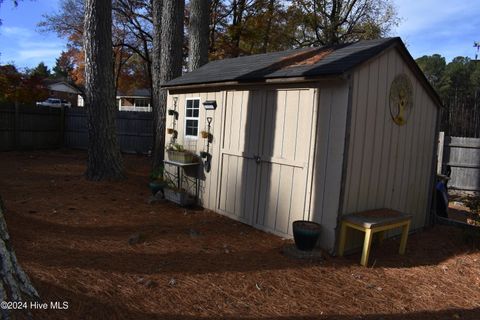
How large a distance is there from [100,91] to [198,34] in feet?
10.7

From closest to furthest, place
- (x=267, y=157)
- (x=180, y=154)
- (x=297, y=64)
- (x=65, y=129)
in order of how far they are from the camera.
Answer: (x=297, y=64) → (x=267, y=157) → (x=180, y=154) → (x=65, y=129)

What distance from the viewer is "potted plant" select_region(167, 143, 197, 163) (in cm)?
738

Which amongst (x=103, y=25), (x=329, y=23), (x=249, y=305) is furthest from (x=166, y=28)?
(x=329, y=23)

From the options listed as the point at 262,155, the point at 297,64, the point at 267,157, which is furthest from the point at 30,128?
the point at 297,64

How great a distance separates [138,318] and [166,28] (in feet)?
27.0

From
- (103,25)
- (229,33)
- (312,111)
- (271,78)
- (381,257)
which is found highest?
(229,33)

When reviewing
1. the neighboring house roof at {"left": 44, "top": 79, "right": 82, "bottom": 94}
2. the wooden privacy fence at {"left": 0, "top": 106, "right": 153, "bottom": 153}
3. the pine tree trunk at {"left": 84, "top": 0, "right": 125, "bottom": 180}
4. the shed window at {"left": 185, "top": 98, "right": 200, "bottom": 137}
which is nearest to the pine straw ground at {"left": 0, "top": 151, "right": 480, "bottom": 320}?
the shed window at {"left": 185, "top": 98, "right": 200, "bottom": 137}

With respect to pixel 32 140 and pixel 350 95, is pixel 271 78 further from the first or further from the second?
pixel 32 140

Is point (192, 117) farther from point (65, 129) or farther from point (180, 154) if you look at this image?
point (65, 129)

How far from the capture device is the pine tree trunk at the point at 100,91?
28.0 feet

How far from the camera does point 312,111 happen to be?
5.32m

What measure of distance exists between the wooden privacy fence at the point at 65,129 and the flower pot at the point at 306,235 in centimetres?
1196

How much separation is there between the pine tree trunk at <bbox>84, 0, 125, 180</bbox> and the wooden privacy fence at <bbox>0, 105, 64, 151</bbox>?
7.22m

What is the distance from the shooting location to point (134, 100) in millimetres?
53125
